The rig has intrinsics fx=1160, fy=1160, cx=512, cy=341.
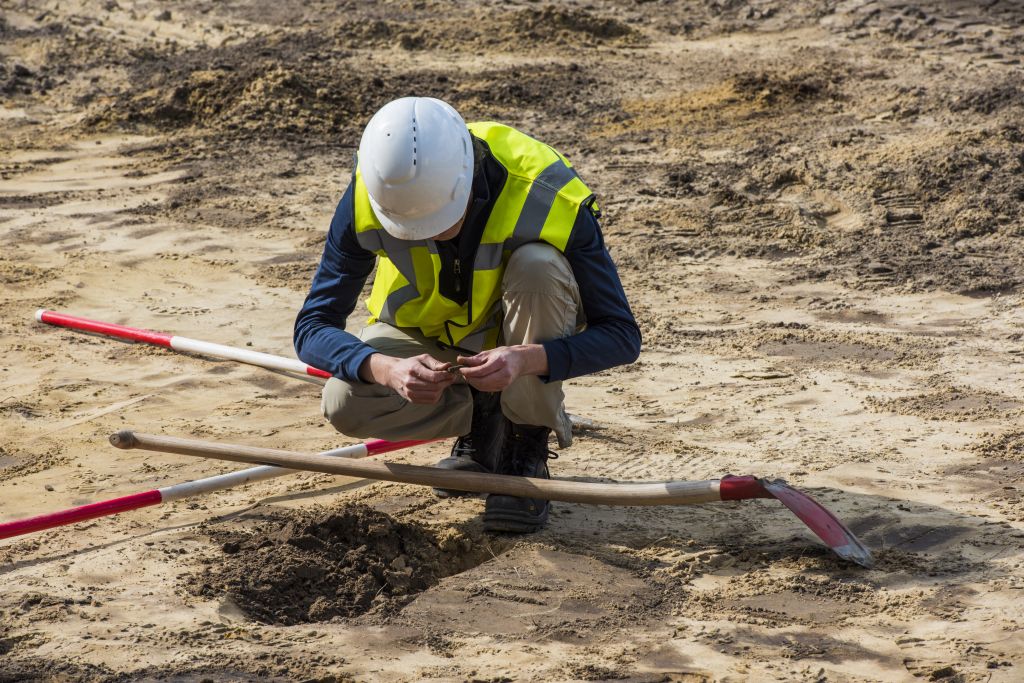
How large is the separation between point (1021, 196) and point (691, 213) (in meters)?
1.66

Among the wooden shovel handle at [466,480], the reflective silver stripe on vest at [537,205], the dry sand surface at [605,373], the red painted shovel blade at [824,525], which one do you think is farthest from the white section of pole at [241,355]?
the red painted shovel blade at [824,525]

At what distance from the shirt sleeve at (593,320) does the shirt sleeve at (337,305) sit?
0.53 meters

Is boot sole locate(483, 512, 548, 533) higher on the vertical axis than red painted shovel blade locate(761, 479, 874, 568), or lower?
lower

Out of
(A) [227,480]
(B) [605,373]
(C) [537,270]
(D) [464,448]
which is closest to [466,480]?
(D) [464,448]

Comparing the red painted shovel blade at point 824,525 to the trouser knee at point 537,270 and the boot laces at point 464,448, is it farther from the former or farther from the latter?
the boot laces at point 464,448

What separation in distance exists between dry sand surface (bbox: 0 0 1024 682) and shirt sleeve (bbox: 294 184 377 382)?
476mm

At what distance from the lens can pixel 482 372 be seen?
2.91 m

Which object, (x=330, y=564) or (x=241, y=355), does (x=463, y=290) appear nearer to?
(x=330, y=564)

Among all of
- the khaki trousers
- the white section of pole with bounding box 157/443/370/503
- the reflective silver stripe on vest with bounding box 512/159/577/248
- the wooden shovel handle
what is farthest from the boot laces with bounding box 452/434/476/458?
the reflective silver stripe on vest with bounding box 512/159/577/248

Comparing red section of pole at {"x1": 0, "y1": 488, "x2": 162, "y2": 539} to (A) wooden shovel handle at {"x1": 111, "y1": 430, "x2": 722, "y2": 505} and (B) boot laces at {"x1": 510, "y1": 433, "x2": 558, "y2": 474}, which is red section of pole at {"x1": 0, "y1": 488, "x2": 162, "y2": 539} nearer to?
(A) wooden shovel handle at {"x1": 111, "y1": 430, "x2": 722, "y2": 505}

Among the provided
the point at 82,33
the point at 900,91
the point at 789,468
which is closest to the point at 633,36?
the point at 900,91

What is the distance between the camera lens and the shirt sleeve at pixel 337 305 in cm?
314

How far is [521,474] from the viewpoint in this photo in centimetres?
345

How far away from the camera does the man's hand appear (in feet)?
9.58
